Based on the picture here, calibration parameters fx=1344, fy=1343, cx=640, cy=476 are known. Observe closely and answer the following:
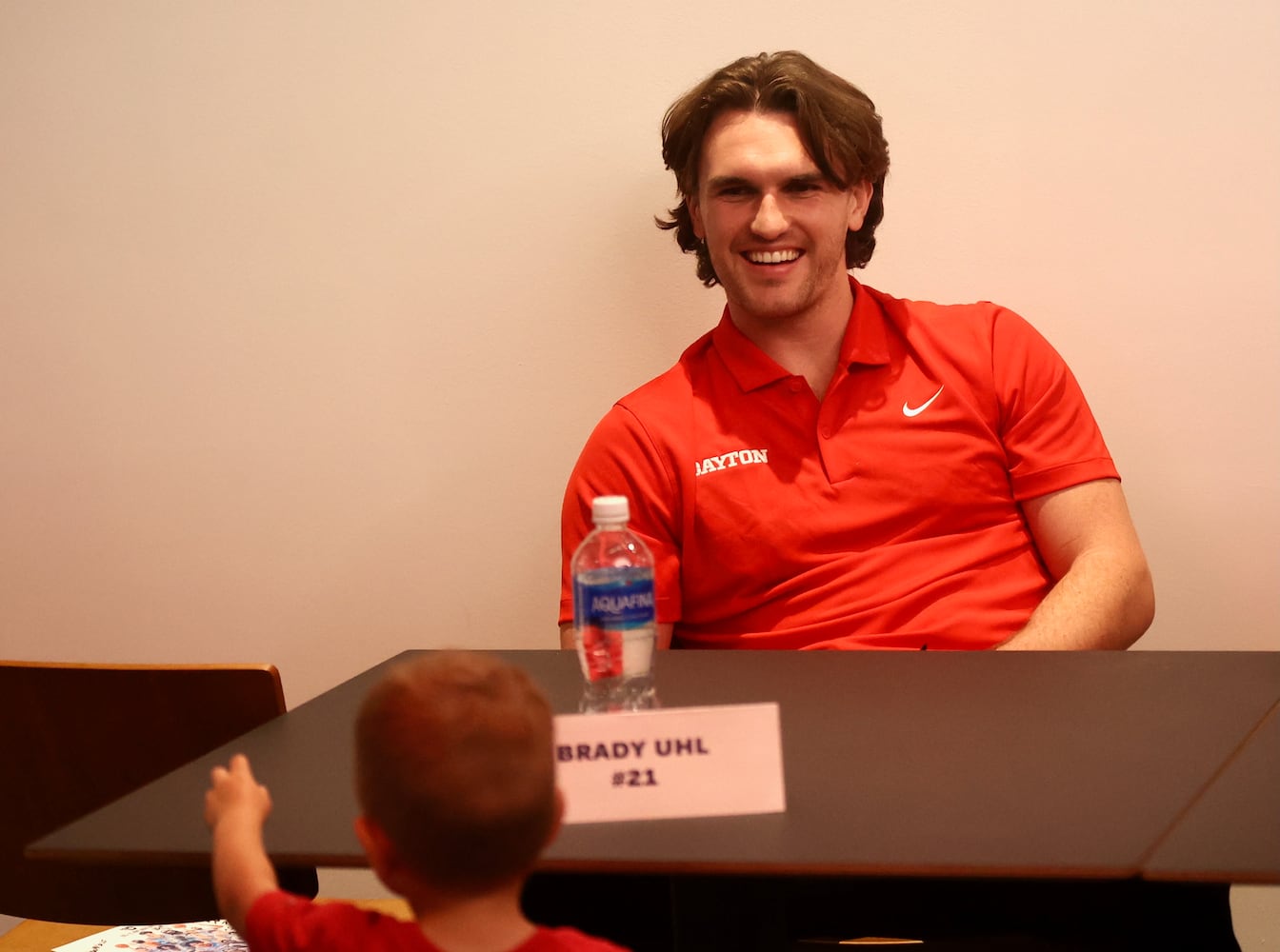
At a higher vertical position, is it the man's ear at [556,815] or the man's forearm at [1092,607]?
the man's ear at [556,815]

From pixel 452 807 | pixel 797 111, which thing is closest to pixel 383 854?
pixel 452 807

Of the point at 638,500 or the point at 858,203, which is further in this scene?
the point at 858,203

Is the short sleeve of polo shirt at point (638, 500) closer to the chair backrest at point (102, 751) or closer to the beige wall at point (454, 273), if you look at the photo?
the beige wall at point (454, 273)

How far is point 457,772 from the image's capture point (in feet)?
2.67

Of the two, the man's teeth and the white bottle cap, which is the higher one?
the man's teeth

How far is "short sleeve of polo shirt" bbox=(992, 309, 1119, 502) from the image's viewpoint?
2029mm

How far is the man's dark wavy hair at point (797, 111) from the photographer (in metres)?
2.10

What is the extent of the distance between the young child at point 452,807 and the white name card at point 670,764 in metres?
0.23

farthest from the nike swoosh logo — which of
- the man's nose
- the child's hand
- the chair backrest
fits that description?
the child's hand

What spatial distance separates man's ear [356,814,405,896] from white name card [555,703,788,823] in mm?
252

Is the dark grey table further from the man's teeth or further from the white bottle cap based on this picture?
the man's teeth

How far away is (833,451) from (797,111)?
54 cm

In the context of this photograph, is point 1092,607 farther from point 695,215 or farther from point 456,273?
point 456,273

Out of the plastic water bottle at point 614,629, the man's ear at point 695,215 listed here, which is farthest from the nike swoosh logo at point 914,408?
the plastic water bottle at point 614,629
